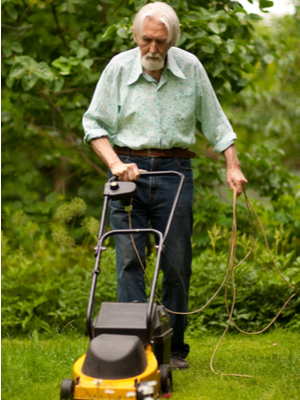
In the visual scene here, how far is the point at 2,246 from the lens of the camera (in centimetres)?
470

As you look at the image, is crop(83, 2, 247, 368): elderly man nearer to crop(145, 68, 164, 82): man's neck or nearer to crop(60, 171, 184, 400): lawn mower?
crop(145, 68, 164, 82): man's neck

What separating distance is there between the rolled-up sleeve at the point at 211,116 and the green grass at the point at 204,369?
4.01 ft

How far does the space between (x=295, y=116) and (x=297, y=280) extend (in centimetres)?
625

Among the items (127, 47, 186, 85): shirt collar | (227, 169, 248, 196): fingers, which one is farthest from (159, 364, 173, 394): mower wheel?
(127, 47, 186, 85): shirt collar

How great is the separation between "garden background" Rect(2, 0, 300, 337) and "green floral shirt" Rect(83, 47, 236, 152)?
1.01 m

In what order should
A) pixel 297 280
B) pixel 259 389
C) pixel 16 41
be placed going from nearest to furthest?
pixel 259 389
pixel 297 280
pixel 16 41

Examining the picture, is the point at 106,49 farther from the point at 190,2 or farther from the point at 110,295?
the point at 110,295

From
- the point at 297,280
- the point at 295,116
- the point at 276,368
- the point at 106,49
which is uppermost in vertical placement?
the point at 106,49

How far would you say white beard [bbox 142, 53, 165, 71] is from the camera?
2836 mm

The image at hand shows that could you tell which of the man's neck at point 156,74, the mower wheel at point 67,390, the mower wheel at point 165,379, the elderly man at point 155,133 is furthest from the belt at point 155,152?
the mower wheel at point 67,390

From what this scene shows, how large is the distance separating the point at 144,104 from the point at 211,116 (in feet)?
1.37

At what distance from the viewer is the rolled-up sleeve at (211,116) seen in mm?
3029

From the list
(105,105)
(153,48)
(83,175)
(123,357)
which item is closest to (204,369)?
(123,357)

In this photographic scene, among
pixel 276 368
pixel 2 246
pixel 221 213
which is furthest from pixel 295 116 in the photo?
pixel 276 368
